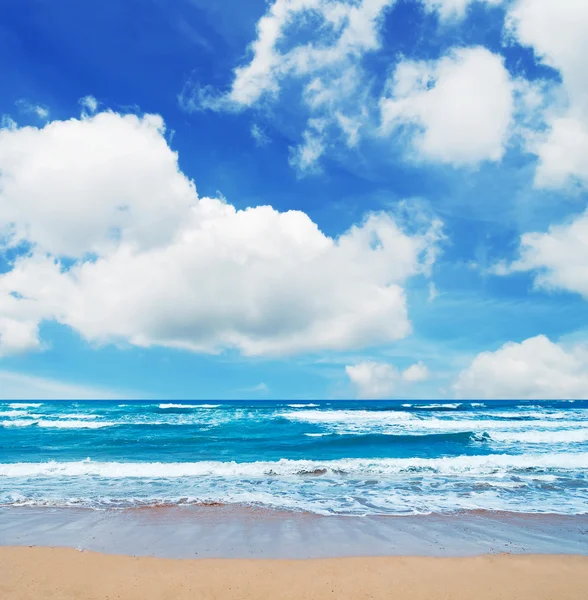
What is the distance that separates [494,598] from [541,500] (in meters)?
6.02

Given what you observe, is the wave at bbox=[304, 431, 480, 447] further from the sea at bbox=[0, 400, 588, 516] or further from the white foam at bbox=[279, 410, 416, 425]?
the white foam at bbox=[279, 410, 416, 425]

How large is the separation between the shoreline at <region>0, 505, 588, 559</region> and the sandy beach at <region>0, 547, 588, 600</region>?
1.18 ft

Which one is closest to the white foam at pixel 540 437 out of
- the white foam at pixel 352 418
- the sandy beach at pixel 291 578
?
the white foam at pixel 352 418

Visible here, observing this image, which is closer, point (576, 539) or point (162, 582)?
point (162, 582)

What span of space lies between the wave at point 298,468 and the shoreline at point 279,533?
15.5 ft

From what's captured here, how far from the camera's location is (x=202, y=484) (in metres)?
11.8

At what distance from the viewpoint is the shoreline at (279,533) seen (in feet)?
20.9

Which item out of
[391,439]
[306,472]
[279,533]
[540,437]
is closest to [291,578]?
[279,533]

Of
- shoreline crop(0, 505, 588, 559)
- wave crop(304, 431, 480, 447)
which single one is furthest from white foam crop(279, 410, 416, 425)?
shoreline crop(0, 505, 588, 559)

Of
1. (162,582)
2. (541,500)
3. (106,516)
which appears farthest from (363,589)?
(541,500)

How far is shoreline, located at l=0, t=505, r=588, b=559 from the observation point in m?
6.38

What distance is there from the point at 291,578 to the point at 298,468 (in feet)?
29.6

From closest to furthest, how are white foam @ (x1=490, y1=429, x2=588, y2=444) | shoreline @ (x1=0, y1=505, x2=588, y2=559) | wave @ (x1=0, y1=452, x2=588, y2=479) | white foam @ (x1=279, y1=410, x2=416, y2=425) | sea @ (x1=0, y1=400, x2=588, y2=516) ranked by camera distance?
shoreline @ (x1=0, y1=505, x2=588, y2=559)
sea @ (x1=0, y1=400, x2=588, y2=516)
wave @ (x1=0, y1=452, x2=588, y2=479)
white foam @ (x1=490, y1=429, x2=588, y2=444)
white foam @ (x1=279, y1=410, x2=416, y2=425)

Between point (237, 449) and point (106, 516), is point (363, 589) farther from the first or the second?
point (237, 449)
